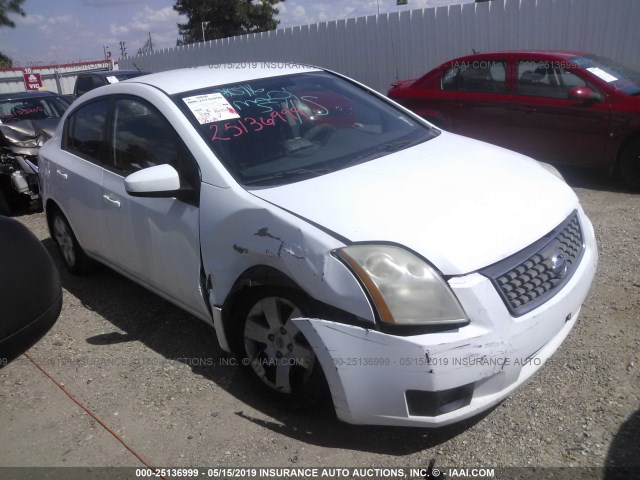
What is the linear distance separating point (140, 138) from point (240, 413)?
1.82m

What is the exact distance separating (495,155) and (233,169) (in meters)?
1.56

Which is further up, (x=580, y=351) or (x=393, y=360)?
(x=393, y=360)

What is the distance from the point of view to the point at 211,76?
3811mm

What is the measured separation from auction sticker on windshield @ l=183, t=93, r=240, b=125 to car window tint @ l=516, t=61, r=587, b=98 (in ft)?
15.9

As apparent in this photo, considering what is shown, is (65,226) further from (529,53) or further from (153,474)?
(529,53)

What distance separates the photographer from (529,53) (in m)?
7.23

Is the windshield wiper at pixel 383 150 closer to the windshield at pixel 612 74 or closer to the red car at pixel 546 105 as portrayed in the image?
the red car at pixel 546 105

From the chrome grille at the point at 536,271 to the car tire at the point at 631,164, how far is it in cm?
422

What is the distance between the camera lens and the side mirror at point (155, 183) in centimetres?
312

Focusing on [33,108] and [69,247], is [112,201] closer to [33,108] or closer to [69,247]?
[69,247]

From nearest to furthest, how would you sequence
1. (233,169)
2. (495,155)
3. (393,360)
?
(393,360), (233,169), (495,155)

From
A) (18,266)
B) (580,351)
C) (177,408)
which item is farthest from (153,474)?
(580,351)

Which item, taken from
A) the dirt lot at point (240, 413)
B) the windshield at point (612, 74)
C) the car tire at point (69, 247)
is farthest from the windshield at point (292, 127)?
the windshield at point (612, 74)

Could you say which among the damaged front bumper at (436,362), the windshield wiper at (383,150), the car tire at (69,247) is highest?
the windshield wiper at (383,150)
